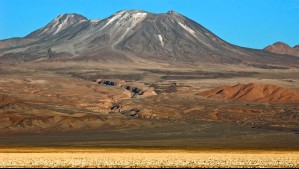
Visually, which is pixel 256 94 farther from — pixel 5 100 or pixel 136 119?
pixel 5 100

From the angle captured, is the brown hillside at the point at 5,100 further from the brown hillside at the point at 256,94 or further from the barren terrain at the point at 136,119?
the brown hillside at the point at 256,94

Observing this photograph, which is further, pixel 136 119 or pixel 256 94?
pixel 256 94

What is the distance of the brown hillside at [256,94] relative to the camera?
513 feet

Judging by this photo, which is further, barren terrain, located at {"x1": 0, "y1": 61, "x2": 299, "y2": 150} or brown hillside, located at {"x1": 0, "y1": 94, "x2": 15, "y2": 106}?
brown hillside, located at {"x1": 0, "y1": 94, "x2": 15, "y2": 106}

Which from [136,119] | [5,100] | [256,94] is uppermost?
[256,94]

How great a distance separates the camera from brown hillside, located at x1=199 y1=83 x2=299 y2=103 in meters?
156

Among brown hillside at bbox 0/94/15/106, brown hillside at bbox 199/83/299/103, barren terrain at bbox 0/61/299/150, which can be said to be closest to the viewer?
barren terrain at bbox 0/61/299/150

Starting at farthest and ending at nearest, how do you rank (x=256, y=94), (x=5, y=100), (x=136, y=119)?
(x=256, y=94) < (x=5, y=100) < (x=136, y=119)

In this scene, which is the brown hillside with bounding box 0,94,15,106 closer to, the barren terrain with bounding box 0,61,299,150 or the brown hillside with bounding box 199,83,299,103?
the barren terrain with bounding box 0,61,299,150

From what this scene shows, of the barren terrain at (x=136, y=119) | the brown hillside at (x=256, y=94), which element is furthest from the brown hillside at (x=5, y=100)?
the brown hillside at (x=256, y=94)

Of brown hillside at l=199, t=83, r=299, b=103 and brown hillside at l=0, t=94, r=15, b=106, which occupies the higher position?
brown hillside at l=199, t=83, r=299, b=103

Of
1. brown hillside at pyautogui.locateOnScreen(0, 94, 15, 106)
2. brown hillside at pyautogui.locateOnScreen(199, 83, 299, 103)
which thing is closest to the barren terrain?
brown hillside at pyautogui.locateOnScreen(0, 94, 15, 106)

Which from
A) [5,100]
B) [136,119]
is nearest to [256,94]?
[136,119]

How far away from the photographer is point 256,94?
160250 millimetres
